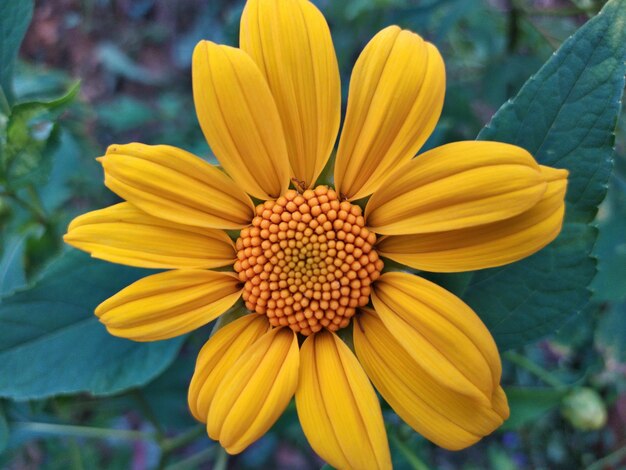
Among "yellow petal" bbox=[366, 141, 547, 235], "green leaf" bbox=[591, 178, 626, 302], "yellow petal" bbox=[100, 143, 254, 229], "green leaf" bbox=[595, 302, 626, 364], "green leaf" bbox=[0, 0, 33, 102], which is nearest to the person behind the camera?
"yellow petal" bbox=[366, 141, 547, 235]

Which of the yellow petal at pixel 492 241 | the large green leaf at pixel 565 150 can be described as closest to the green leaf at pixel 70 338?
the yellow petal at pixel 492 241

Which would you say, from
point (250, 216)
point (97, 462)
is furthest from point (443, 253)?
point (97, 462)

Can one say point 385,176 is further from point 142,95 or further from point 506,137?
point 142,95

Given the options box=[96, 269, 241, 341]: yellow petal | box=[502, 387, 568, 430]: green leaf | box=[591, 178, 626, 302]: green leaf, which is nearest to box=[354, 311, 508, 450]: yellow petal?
box=[96, 269, 241, 341]: yellow petal

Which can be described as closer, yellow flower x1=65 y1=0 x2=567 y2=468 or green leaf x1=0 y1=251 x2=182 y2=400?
yellow flower x1=65 y1=0 x2=567 y2=468

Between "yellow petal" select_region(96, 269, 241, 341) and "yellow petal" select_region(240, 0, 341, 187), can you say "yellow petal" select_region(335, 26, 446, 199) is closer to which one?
"yellow petal" select_region(240, 0, 341, 187)

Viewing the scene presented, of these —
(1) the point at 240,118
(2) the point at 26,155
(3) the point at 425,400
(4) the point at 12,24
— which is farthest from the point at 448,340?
(4) the point at 12,24
